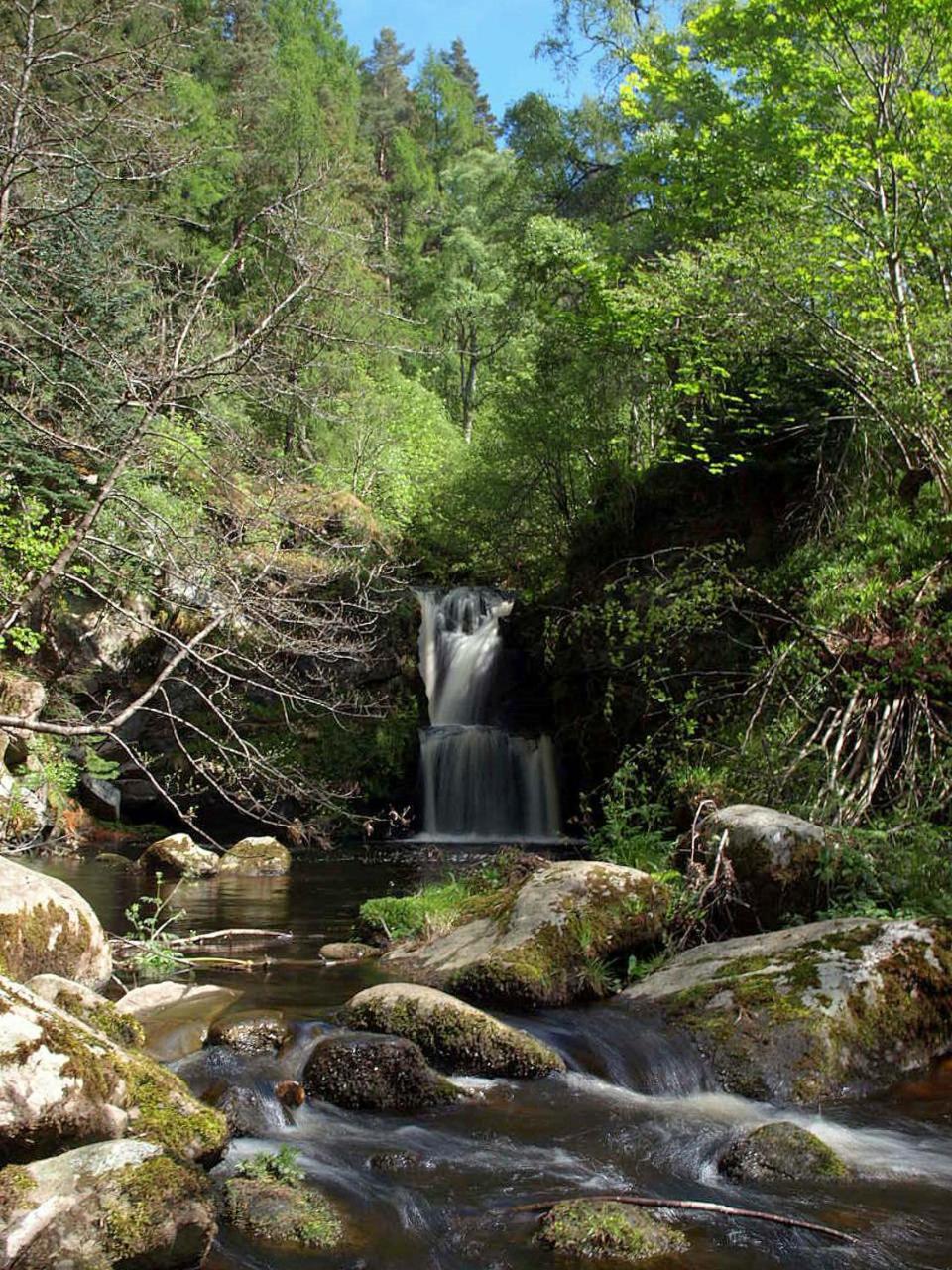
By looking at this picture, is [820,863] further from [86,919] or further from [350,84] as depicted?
[350,84]

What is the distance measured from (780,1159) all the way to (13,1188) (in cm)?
303

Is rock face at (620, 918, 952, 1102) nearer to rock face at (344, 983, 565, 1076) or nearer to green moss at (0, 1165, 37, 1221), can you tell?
rock face at (344, 983, 565, 1076)

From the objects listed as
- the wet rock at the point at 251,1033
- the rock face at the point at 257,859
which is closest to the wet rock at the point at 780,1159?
the wet rock at the point at 251,1033

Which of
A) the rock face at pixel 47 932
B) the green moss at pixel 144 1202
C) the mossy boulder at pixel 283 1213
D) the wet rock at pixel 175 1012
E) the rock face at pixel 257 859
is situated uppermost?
the rock face at pixel 47 932

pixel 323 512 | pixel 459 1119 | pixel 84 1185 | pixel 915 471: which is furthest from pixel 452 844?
pixel 84 1185

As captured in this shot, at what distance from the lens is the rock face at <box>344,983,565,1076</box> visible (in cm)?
548

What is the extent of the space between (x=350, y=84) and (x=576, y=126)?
25.6m

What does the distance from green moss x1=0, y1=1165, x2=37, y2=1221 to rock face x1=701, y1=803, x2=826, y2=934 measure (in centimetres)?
518

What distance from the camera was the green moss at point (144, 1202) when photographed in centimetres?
321

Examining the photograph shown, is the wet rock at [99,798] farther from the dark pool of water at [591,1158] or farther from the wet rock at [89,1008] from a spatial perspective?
the wet rock at [89,1008]

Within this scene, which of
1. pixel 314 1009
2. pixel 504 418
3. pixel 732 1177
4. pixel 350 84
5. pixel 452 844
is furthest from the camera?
pixel 350 84

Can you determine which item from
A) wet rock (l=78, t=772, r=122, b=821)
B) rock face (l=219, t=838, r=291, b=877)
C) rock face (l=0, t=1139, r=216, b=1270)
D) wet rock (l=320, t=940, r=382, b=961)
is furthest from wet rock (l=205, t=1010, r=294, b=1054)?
wet rock (l=78, t=772, r=122, b=821)

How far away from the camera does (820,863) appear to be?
7121 millimetres

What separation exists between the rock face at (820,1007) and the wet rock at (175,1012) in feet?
8.61
